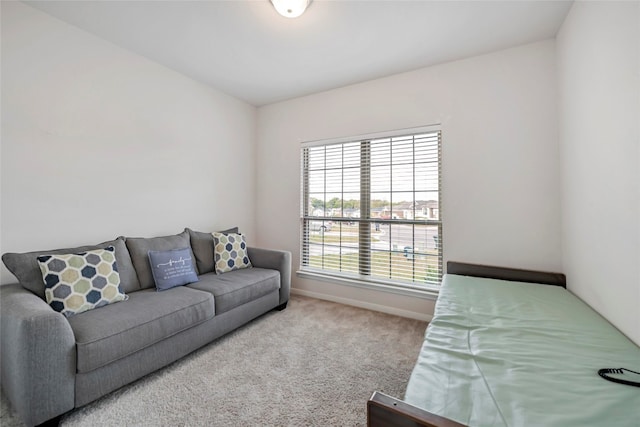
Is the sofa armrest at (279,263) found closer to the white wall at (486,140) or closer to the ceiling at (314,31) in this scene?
the white wall at (486,140)

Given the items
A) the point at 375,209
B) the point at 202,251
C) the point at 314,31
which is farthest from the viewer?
the point at 375,209

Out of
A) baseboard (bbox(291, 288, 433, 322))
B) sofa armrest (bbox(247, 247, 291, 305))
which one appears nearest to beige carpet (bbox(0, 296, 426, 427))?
baseboard (bbox(291, 288, 433, 322))

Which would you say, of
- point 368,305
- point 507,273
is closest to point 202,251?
point 368,305

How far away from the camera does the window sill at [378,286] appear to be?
2693 mm

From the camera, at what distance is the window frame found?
2.70 meters

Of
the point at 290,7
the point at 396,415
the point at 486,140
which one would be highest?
the point at 290,7

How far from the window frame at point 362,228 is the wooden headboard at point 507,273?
0.84 ft

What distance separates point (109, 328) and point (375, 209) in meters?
2.50

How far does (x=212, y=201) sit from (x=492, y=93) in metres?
3.19

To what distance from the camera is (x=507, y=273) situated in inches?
88.4

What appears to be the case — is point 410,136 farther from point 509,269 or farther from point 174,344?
point 174,344

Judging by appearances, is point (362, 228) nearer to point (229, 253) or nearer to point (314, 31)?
point (229, 253)

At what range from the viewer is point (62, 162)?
6.86 feet

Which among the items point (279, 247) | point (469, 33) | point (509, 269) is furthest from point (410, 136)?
point (279, 247)
